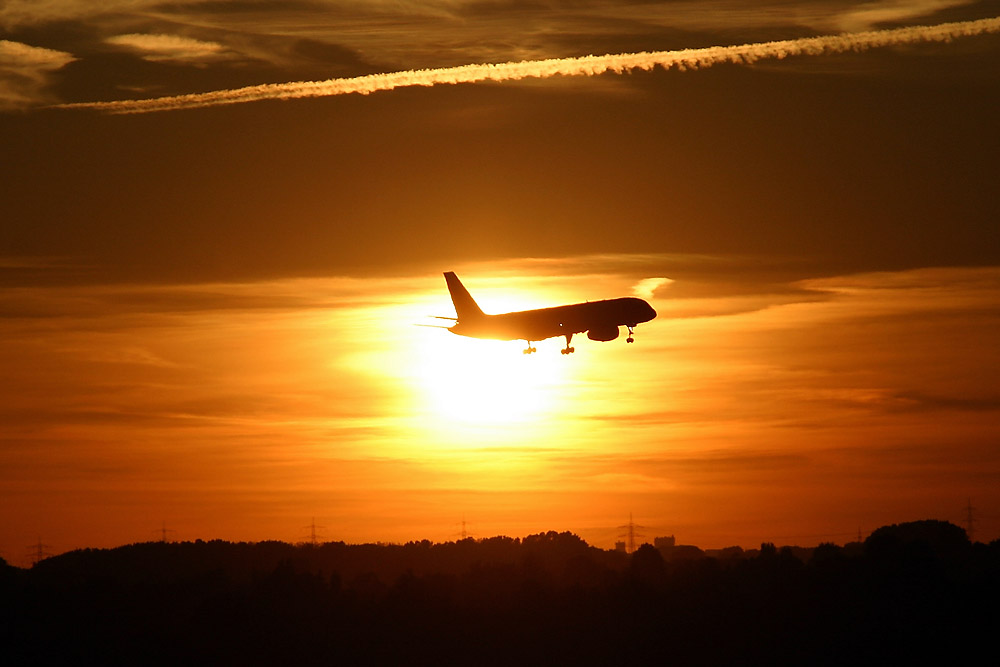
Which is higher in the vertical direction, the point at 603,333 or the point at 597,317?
the point at 597,317

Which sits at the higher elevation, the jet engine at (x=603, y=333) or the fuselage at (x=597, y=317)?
the fuselage at (x=597, y=317)

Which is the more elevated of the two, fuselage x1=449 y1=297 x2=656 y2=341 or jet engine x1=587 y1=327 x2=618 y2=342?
fuselage x1=449 y1=297 x2=656 y2=341

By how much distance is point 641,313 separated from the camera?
197 meters

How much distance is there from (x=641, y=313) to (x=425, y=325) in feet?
98.9

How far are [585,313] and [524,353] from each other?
1017 centimetres

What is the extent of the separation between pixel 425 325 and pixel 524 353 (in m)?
14.2

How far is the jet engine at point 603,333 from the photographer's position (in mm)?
194375

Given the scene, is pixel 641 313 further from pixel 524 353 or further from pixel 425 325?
pixel 425 325

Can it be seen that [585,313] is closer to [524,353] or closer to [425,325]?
[524,353]

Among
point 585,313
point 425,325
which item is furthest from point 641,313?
point 425,325

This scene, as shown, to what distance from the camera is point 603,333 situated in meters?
195

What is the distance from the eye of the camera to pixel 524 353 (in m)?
194

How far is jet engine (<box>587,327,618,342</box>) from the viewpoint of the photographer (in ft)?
638

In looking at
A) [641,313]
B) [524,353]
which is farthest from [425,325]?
[641,313]
